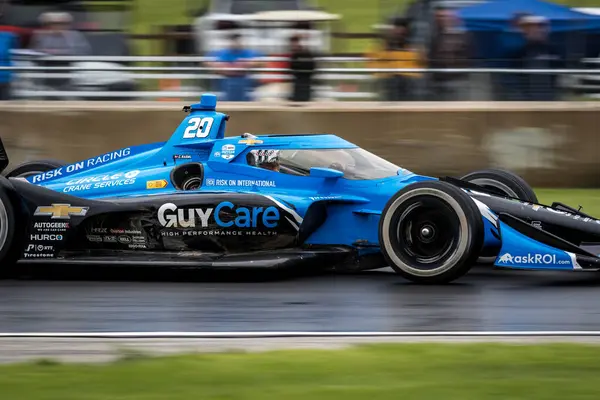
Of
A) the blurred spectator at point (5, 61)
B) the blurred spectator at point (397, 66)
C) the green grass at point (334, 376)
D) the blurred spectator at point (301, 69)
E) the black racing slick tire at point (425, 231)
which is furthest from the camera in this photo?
the blurred spectator at point (5, 61)

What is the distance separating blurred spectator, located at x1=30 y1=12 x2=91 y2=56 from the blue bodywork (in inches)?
197

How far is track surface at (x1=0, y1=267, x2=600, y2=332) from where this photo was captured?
7.26m

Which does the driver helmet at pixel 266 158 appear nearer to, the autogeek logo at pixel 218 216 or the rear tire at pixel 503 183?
the autogeek logo at pixel 218 216

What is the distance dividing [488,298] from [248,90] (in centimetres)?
726

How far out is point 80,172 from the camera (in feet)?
33.4

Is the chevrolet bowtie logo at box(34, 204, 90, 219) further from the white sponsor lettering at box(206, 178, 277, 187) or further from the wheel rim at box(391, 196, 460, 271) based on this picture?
the wheel rim at box(391, 196, 460, 271)

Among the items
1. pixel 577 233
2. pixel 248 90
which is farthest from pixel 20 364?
pixel 248 90

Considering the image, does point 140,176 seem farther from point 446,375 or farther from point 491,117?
point 491,117

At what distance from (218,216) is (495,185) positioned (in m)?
2.54

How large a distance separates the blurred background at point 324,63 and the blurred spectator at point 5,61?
13 mm

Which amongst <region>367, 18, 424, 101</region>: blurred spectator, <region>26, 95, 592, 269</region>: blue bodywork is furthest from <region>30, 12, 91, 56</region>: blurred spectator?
<region>26, 95, 592, 269</region>: blue bodywork

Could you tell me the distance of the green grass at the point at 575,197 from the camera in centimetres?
1349

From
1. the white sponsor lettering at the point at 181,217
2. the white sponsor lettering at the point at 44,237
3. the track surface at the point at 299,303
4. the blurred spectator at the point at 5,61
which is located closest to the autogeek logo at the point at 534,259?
the track surface at the point at 299,303

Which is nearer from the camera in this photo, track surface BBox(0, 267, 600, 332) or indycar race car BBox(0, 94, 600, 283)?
track surface BBox(0, 267, 600, 332)
